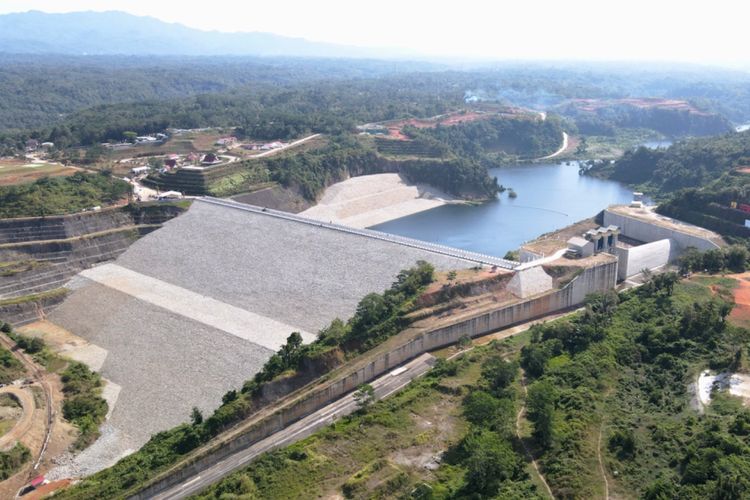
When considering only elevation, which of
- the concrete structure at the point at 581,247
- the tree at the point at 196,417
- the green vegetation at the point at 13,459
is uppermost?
the concrete structure at the point at 581,247

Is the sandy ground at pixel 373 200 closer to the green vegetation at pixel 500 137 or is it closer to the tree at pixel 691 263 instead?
the green vegetation at pixel 500 137

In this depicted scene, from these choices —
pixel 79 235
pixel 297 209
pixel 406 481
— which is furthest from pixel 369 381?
pixel 297 209

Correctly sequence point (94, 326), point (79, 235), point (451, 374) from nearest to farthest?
point (451, 374)
point (94, 326)
point (79, 235)

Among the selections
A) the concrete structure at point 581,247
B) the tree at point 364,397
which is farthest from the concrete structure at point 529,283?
the tree at point 364,397

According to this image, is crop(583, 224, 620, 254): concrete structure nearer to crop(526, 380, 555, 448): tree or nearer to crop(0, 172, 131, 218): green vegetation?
crop(526, 380, 555, 448): tree

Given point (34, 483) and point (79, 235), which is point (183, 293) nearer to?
point (79, 235)

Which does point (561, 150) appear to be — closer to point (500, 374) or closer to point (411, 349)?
point (411, 349)
